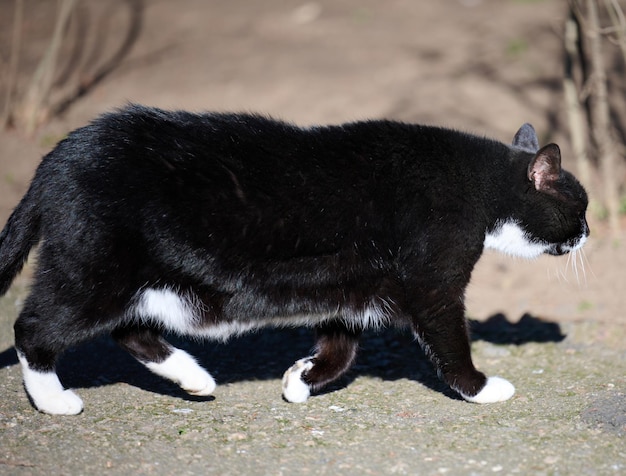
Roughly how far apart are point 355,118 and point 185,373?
4410 millimetres

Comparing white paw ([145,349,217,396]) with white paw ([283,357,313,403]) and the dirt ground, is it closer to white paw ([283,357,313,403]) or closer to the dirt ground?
the dirt ground

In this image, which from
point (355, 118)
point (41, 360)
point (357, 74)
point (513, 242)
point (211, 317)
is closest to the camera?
point (41, 360)

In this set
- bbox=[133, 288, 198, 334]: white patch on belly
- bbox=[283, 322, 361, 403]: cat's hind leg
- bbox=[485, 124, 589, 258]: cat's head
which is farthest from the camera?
bbox=[283, 322, 361, 403]: cat's hind leg

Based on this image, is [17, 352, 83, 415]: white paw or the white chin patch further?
the white chin patch

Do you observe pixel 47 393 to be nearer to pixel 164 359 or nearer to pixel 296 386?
pixel 164 359

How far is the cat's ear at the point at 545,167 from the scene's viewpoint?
4035 mm

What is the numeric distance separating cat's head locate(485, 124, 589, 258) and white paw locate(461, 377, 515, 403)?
655 millimetres

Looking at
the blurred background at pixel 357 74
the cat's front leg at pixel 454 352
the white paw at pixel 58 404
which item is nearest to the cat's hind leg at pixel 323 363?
the cat's front leg at pixel 454 352

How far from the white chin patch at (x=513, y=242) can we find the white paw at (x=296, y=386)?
3.70ft

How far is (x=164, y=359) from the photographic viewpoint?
411 centimetres

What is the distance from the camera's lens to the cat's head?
412 cm

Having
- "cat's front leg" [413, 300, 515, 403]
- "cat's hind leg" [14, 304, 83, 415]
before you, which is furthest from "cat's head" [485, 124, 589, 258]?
"cat's hind leg" [14, 304, 83, 415]

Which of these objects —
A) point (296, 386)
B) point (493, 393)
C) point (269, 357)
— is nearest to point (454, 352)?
point (493, 393)

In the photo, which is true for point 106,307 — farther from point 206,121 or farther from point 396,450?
point 396,450
